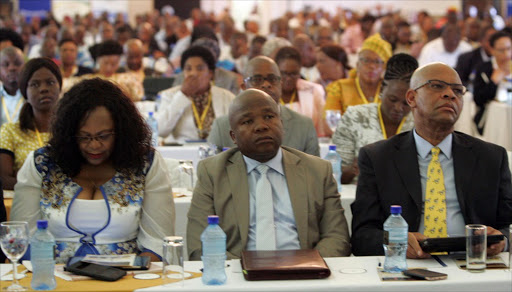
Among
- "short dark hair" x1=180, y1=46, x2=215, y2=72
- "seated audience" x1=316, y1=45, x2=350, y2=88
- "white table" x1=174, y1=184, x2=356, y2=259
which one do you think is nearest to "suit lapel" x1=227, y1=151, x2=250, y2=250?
"white table" x1=174, y1=184, x2=356, y2=259

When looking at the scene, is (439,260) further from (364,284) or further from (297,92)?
(297,92)

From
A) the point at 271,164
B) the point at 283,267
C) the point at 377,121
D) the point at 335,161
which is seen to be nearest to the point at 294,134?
the point at 335,161

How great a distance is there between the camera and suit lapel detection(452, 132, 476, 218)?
3668 mm

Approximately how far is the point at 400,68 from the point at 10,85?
149 inches

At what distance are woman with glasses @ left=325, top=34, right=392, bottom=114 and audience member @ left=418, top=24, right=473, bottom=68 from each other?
602cm

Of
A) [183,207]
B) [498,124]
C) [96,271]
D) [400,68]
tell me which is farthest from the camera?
[498,124]

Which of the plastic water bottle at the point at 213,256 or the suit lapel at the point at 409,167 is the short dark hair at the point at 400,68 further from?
the plastic water bottle at the point at 213,256

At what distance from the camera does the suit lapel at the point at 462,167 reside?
367cm

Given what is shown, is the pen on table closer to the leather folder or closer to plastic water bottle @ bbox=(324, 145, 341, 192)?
the leather folder

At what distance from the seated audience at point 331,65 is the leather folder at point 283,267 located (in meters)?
5.87

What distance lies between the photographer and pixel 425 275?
3.00 m

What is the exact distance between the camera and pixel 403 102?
16.6 feet

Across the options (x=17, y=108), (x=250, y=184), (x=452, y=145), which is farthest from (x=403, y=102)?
(x=17, y=108)

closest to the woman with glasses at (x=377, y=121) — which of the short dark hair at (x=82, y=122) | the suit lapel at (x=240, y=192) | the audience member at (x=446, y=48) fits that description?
the suit lapel at (x=240, y=192)
